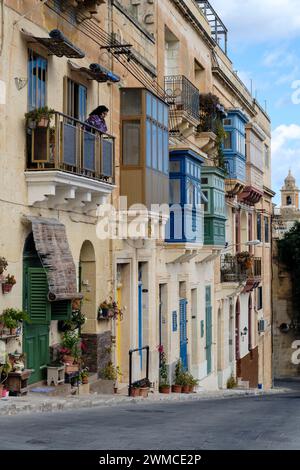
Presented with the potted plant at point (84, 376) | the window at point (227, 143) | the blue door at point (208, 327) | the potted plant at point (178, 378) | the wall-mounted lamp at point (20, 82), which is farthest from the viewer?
the window at point (227, 143)

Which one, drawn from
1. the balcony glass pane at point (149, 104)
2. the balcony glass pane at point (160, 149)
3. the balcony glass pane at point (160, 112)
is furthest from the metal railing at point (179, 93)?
the balcony glass pane at point (149, 104)

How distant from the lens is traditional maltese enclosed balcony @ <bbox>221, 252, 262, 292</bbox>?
103 ft

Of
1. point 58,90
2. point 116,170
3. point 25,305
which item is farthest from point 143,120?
point 25,305

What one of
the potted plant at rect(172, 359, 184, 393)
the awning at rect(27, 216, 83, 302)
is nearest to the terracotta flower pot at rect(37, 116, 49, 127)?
the awning at rect(27, 216, 83, 302)

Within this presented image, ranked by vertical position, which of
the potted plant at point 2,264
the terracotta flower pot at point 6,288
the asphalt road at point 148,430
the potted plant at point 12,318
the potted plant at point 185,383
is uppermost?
the potted plant at point 2,264

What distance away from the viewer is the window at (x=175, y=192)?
22203 mm

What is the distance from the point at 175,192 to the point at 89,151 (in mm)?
7112

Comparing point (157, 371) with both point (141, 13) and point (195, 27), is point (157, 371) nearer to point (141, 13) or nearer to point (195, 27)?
point (141, 13)

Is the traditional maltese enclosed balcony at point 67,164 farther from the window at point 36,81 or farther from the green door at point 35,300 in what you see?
the green door at point 35,300

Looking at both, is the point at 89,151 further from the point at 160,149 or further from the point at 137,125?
the point at 160,149

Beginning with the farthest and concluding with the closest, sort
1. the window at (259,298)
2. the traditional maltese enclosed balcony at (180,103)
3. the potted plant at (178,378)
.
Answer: the window at (259,298) < the traditional maltese enclosed balcony at (180,103) < the potted plant at (178,378)

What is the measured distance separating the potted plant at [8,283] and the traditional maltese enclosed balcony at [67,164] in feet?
4.67

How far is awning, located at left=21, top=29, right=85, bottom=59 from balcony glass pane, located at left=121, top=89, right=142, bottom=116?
13.0ft

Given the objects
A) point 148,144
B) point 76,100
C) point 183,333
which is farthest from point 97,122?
point 183,333
